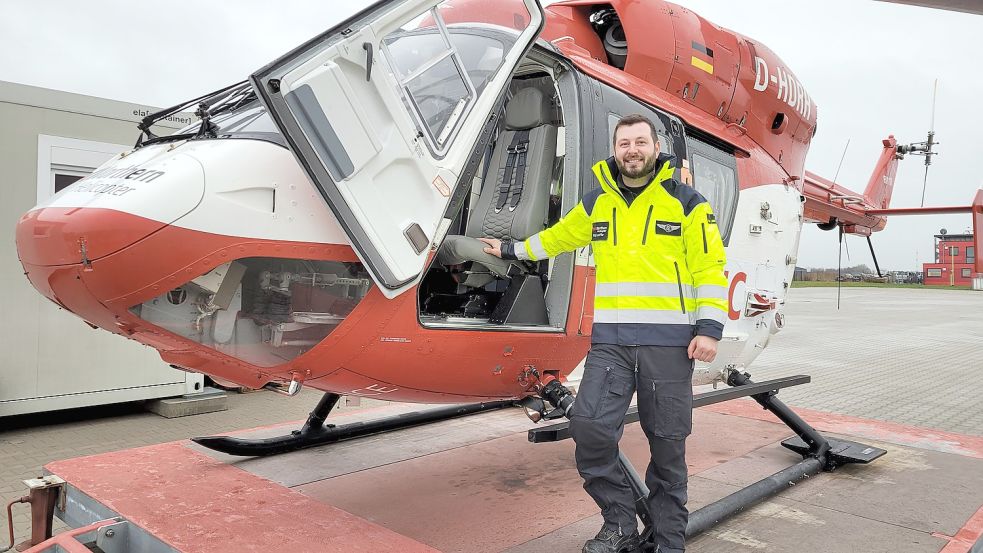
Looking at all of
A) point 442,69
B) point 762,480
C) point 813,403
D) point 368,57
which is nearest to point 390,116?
point 368,57

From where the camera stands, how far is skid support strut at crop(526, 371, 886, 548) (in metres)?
3.29

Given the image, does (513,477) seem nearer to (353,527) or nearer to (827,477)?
(353,527)

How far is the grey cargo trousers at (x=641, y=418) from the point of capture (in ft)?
9.66

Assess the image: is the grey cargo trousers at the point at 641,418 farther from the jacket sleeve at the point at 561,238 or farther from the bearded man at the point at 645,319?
the jacket sleeve at the point at 561,238

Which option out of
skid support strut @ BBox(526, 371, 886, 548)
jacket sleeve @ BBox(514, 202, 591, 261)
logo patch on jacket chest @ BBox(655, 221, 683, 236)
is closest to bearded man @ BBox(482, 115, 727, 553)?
logo patch on jacket chest @ BBox(655, 221, 683, 236)

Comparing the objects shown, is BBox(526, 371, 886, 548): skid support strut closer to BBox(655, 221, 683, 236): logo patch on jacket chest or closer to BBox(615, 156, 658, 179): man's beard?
BBox(655, 221, 683, 236): logo patch on jacket chest

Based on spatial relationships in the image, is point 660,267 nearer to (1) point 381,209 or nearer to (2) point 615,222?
(2) point 615,222

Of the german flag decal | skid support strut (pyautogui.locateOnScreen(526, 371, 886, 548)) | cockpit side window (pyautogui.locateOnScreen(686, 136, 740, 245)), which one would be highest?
the german flag decal

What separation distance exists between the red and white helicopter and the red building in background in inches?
2486

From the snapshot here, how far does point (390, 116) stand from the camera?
2.63 metres

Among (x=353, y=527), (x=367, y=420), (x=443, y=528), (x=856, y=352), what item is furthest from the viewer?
(x=856, y=352)

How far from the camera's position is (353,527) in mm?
3275

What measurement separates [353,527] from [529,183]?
6.75 feet

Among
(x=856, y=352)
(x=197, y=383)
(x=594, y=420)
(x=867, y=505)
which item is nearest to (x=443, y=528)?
(x=594, y=420)
